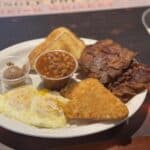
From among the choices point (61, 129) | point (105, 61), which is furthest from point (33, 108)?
point (105, 61)

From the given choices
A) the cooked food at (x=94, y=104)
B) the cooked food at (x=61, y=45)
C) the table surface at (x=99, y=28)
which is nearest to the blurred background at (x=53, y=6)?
the table surface at (x=99, y=28)

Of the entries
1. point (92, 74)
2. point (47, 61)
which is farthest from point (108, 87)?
point (47, 61)

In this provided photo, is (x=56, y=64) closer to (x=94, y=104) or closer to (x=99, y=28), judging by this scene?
(x=94, y=104)

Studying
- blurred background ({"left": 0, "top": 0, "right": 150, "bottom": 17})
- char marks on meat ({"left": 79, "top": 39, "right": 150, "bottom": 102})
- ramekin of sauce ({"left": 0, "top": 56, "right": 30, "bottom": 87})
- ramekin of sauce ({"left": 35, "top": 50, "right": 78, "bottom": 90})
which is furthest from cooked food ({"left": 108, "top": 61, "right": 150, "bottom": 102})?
blurred background ({"left": 0, "top": 0, "right": 150, "bottom": 17})

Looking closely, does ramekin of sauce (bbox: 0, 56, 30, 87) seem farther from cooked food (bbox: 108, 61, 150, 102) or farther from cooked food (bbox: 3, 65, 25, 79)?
cooked food (bbox: 108, 61, 150, 102)

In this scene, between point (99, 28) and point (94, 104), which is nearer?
point (94, 104)

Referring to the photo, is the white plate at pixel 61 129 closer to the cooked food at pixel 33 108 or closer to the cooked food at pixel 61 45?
the cooked food at pixel 33 108
